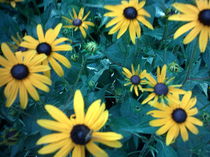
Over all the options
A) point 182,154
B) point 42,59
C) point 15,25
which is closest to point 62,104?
point 42,59

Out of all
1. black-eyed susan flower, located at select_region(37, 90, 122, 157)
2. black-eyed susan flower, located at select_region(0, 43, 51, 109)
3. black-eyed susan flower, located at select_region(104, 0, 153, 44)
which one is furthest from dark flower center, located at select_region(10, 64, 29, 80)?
black-eyed susan flower, located at select_region(104, 0, 153, 44)

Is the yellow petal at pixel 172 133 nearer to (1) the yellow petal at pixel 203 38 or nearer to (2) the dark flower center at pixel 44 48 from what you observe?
(1) the yellow petal at pixel 203 38

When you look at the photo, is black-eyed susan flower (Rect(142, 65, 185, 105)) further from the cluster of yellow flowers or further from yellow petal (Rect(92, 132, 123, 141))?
yellow petal (Rect(92, 132, 123, 141))

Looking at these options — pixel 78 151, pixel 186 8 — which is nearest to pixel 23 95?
pixel 78 151

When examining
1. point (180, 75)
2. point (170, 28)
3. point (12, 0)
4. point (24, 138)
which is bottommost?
point (24, 138)

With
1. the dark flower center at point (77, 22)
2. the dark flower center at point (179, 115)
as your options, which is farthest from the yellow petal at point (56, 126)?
the dark flower center at point (77, 22)

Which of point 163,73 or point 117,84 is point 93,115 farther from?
point 117,84

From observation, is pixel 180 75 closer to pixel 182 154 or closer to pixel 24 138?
pixel 182 154
